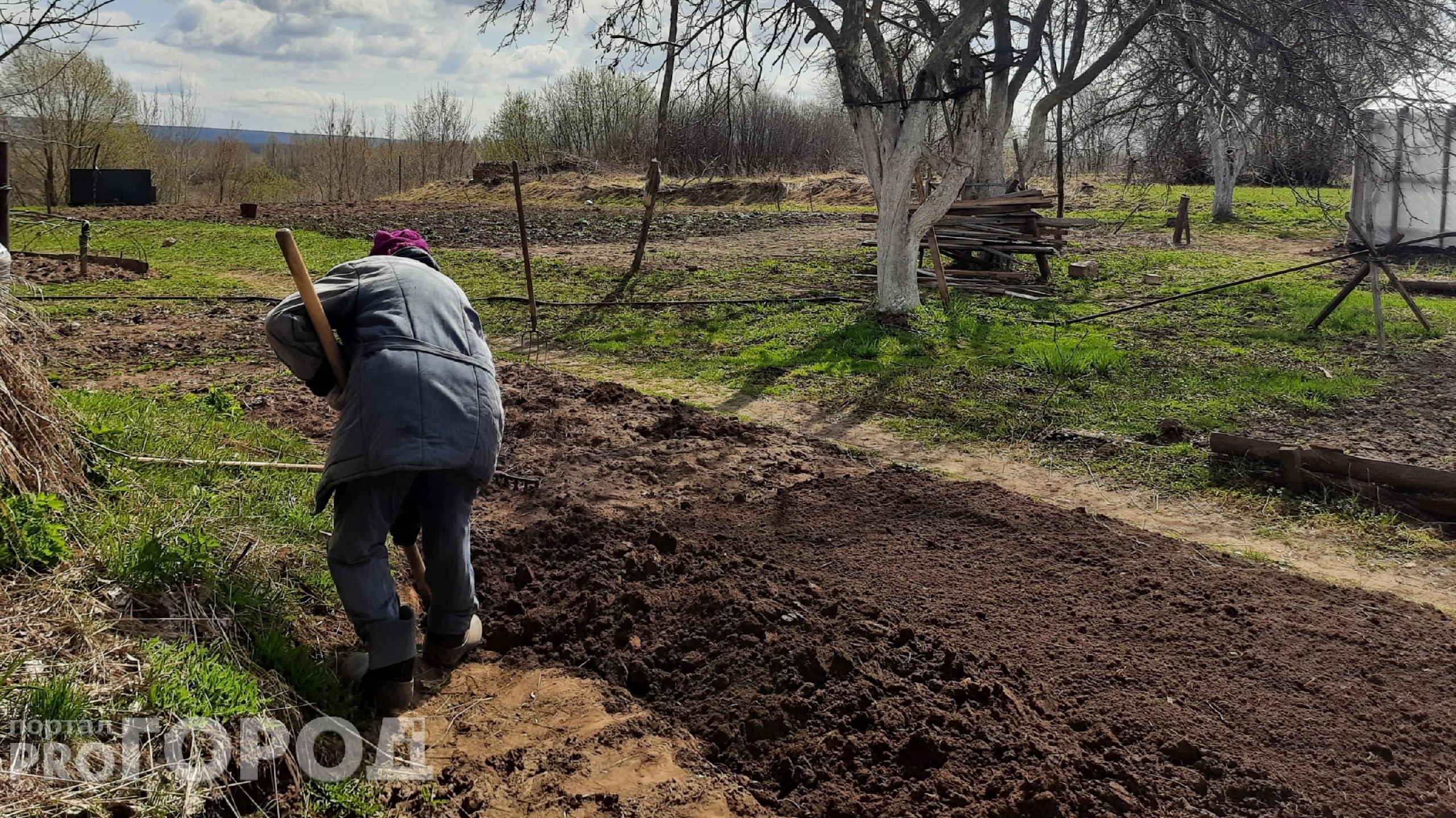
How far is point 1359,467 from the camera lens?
228 inches

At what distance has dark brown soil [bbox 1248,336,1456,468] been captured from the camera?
6660 millimetres

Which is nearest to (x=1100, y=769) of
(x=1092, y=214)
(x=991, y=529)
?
(x=991, y=529)

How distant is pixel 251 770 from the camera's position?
285 cm

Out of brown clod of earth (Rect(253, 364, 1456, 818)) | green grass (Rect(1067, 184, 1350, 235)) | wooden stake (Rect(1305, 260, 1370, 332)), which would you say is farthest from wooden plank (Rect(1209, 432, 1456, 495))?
green grass (Rect(1067, 184, 1350, 235))

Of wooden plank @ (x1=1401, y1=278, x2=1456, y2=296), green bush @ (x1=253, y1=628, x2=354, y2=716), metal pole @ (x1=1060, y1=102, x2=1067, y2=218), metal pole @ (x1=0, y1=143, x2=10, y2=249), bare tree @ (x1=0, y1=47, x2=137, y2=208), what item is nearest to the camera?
green bush @ (x1=253, y1=628, x2=354, y2=716)

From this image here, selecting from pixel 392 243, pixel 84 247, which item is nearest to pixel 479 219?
pixel 84 247

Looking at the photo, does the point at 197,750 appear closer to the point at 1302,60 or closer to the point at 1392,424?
the point at 1392,424

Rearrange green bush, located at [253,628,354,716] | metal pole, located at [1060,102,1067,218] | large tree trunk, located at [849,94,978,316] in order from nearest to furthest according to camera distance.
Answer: green bush, located at [253,628,354,716]
large tree trunk, located at [849,94,978,316]
metal pole, located at [1060,102,1067,218]

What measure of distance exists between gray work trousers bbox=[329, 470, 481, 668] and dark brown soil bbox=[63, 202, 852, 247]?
1640 centimetres

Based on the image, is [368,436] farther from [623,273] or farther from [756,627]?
[623,273]

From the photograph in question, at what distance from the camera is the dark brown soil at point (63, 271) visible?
523 inches

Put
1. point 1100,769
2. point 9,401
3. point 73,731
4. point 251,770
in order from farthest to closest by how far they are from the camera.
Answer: point 9,401
point 1100,769
point 251,770
point 73,731

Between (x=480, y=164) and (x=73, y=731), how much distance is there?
38.3m

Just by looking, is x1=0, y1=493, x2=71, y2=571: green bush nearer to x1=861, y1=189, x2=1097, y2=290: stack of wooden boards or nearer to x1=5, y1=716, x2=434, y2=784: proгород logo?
x1=5, y1=716, x2=434, y2=784: proгород logo
